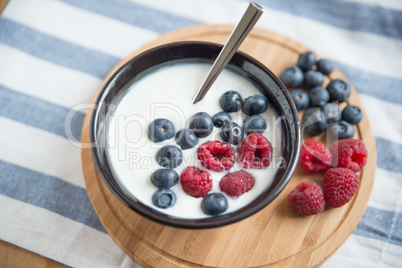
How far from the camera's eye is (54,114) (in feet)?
5.44

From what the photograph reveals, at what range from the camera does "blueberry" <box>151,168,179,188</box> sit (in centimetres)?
119

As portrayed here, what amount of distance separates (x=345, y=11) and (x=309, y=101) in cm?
64

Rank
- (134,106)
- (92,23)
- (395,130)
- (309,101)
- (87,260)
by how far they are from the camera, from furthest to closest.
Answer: (92,23) → (395,130) → (309,101) → (87,260) → (134,106)

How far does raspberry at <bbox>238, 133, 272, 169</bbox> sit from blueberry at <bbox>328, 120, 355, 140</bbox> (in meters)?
0.41

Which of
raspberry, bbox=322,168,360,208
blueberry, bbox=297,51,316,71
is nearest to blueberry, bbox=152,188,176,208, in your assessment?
raspberry, bbox=322,168,360,208

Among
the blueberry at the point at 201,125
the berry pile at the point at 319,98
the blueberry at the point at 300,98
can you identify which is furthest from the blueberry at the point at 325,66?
the blueberry at the point at 201,125

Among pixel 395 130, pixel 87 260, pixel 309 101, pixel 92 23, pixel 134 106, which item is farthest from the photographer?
pixel 92 23

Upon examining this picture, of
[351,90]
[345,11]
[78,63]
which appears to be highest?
[345,11]

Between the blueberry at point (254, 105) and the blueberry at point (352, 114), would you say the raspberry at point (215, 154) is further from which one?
the blueberry at point (352, 114)

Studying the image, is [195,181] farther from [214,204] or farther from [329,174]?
[329,174]

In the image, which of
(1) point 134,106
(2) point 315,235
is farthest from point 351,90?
(1) point 134,106

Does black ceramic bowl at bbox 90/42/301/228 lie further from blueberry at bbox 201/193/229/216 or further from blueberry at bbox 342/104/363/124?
blueberry at bbox 342/104/363/124

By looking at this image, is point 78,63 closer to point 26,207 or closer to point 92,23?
point 92,23

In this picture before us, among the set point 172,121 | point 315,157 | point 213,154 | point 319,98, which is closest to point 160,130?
point 172,121
